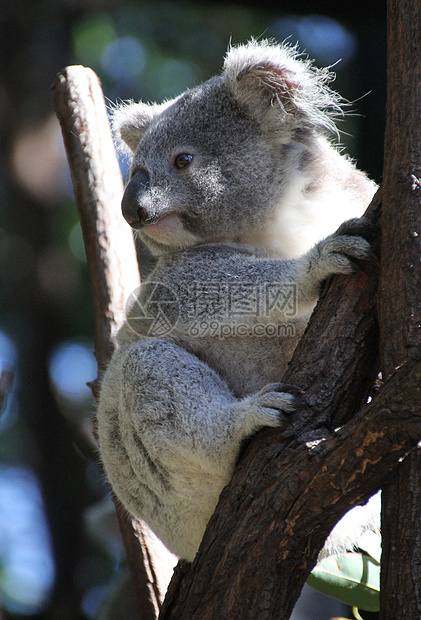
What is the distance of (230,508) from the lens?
1985 mm

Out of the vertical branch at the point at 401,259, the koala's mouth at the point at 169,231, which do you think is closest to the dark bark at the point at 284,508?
the vertical branch at the point at 401,259

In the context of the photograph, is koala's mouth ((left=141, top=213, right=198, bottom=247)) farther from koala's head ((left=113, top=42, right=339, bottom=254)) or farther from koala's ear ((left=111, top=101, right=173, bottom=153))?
koala's ear ((left=111, top=101, right=173, bottom=153))

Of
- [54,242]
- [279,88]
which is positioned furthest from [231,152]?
[54,242]

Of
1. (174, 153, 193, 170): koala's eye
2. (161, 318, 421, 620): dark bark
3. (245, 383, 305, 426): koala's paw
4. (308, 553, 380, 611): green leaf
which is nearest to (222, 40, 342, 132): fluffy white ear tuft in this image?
(174, 153, 193, 170): koala's eye

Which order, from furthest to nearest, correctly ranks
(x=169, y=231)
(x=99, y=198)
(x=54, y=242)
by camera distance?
(x=54, y=242), (x=99, y=198), (x=169, y=231)

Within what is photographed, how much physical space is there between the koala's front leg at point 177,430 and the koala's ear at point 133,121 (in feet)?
4.17

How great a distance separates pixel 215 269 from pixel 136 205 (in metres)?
0.40

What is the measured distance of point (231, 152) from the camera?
272 cm

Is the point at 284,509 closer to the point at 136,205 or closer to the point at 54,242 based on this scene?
the point at 136,205

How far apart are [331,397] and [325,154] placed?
126 cm

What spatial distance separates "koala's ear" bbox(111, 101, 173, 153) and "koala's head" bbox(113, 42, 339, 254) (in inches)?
18.0

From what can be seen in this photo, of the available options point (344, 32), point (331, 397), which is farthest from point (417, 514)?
point (344, 32)

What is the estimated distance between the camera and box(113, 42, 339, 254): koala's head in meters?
2.69

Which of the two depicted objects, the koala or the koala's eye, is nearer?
the koala
